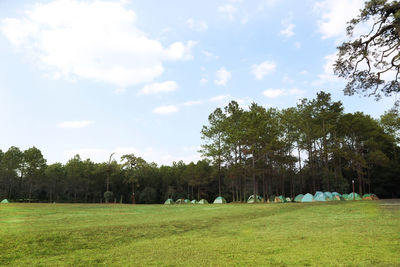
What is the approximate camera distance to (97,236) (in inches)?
359

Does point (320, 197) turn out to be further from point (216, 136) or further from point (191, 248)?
point (191, 248)

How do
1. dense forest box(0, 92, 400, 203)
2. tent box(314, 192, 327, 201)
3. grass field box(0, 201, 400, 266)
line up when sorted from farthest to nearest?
1. dense forest box(0, 92, 400, 203)
2. tent box(314, 192, 327, 201)
3. grass field box(0, 201, 400, 266)

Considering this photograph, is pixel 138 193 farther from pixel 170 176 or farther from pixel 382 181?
pixel 382 181

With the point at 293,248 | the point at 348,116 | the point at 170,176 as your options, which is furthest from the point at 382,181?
the point at 293,248

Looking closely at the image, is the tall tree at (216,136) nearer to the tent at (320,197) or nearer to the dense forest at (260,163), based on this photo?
the dense forest at (260,163)

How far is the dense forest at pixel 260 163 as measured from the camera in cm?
4403

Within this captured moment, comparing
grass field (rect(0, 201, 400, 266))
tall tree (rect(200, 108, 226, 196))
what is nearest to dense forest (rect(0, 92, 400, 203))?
tall tree (rect(200, 108, 226, 196))

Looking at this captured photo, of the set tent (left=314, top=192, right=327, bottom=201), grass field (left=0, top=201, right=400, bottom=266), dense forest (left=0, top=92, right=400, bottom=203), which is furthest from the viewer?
dense forest (left=0, top=92, right=400, bottom=203)

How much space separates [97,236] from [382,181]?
61953mm

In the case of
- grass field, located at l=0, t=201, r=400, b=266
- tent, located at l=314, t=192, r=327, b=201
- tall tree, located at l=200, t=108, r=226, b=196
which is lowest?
tent, located at l=314, t=192, r=327, b=201

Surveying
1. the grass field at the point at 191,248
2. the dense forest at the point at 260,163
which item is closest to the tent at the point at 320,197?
the dense forest at the point at 260,163

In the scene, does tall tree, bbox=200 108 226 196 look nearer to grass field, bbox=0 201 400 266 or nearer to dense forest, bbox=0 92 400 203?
dense forest, bbox=0 92 400 203

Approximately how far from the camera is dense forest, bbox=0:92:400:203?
44.0 meters

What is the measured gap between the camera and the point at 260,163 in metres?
43.9
